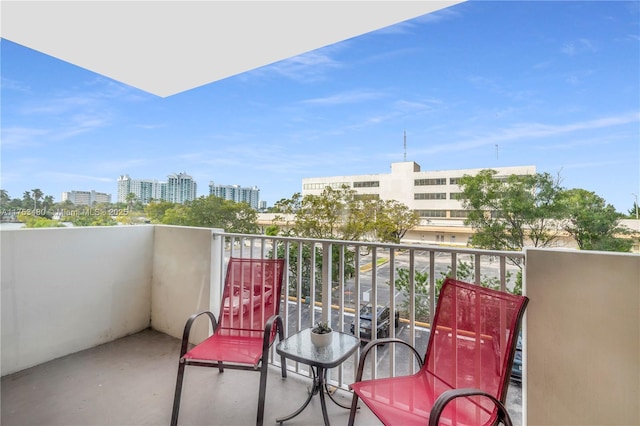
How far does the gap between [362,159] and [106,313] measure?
10.4 feet

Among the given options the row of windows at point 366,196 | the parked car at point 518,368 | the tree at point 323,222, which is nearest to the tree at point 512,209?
the parked car at point 518,368

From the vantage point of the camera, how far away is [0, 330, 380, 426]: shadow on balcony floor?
1.92 m

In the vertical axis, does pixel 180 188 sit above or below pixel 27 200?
above

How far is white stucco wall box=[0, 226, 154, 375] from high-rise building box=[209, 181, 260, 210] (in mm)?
932

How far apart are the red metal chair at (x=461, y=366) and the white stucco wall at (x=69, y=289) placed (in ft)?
9.04

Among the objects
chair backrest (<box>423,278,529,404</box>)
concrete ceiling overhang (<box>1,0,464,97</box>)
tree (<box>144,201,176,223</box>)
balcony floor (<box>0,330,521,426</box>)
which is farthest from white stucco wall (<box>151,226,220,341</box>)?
chair backrest (<box>423,278,529,404</box>)

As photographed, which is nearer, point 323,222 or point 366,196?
point 323,222

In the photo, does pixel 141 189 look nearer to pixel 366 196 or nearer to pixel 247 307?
pixel 247 307

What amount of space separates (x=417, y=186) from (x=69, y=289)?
3430mm

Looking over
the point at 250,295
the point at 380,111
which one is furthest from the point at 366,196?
the point at 250,295

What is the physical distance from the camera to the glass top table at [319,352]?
5.28ft

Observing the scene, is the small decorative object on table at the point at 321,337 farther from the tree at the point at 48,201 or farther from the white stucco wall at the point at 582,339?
the tree at the point at 48,201

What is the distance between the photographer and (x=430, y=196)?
275cm

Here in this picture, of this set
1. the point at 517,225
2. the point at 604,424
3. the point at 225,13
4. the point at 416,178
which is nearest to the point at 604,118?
the point at 517,225
